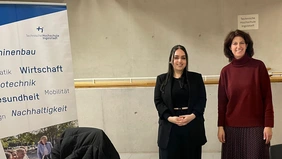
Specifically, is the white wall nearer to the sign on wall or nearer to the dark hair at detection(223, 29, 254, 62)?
the sign on wall

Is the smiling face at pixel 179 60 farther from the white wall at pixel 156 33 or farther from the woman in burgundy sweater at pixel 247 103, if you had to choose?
the white wall at pixel 156 33

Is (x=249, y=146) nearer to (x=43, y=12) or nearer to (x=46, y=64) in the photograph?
(x=46, y=64)

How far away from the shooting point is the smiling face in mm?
2447

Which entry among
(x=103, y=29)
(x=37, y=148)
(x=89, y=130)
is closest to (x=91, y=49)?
(x=103, y=29)

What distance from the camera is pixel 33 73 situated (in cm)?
247

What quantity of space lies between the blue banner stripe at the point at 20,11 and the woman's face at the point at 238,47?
162cm

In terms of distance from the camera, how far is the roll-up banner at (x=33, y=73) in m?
2.35

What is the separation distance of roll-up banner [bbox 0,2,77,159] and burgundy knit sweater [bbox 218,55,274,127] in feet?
4.91

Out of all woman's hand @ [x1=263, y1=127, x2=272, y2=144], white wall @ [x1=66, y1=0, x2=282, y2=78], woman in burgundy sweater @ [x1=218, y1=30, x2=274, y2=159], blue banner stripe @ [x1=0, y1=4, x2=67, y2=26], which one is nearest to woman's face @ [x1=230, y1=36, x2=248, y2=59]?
woman in burgundy sweater @ [x1=218, y1=30, x2=274, y2=159]

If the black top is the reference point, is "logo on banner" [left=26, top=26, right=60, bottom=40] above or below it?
above

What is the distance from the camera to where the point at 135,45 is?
4.07 meters

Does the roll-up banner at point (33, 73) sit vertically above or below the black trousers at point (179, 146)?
above

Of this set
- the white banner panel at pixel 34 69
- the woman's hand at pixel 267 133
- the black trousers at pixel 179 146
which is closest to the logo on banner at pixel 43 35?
the white banner panel at pixel 34 69

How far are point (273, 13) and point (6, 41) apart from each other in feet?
11.1
